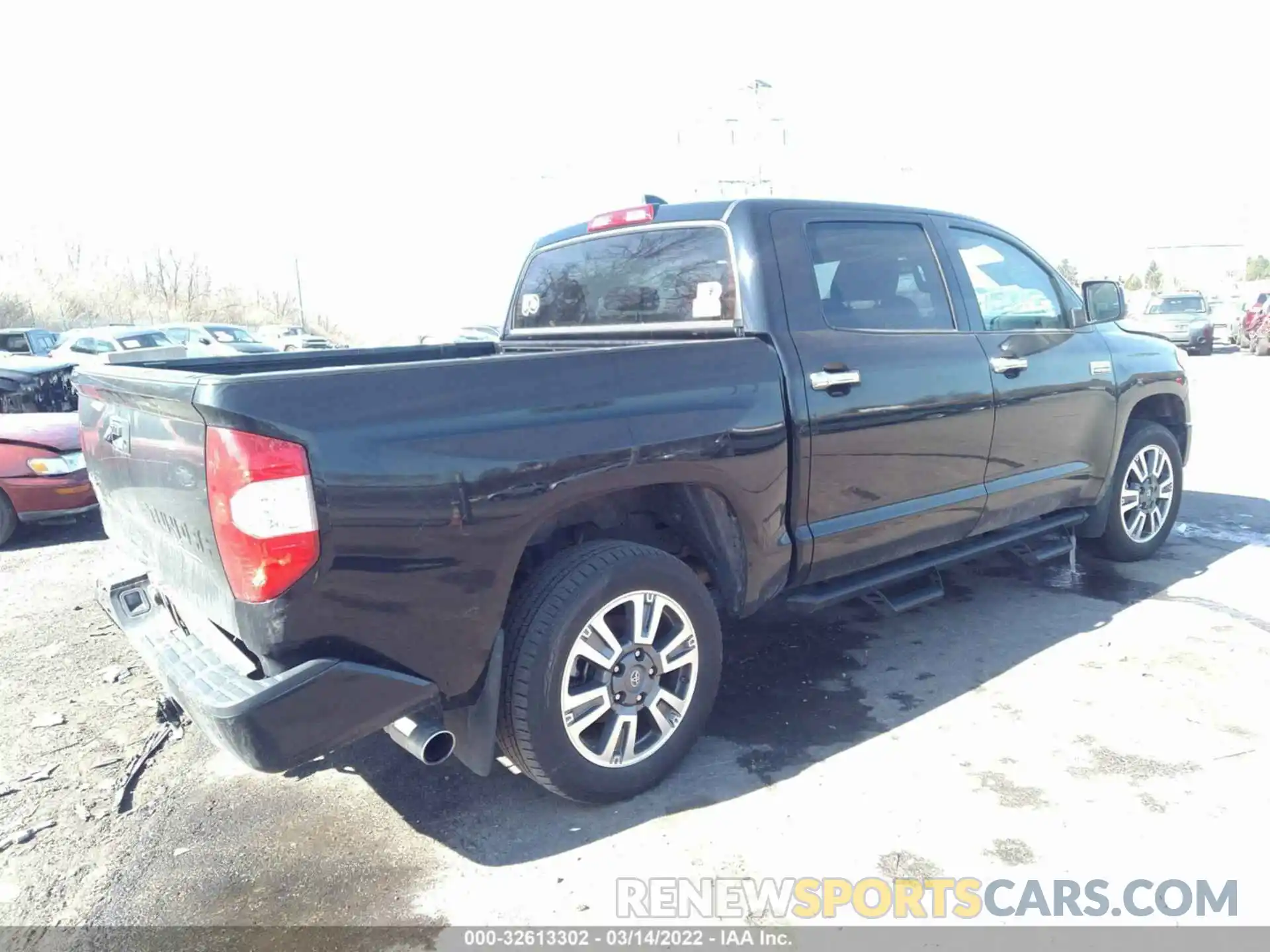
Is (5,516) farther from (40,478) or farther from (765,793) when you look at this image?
Answer: (765,793)

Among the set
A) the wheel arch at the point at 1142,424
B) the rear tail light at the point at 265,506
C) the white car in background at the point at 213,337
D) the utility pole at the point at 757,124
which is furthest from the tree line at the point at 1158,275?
the rear tail light at the point at 265,506

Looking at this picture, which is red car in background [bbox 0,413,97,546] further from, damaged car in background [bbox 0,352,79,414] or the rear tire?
damaged car in background [bbox 0,352,79,414]

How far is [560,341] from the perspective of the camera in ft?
13.9

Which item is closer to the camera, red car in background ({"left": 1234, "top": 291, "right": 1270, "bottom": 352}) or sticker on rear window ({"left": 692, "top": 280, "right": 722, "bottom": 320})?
sticker on rear window ({"left": 692, "top": 280, "right": 722, "bottom": 320})

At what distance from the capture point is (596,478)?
2.77 m

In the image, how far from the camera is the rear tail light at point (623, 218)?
387 centimetres

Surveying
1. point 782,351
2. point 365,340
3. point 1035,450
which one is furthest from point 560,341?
point 365,340

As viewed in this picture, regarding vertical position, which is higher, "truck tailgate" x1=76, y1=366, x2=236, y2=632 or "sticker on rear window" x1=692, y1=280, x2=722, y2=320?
"sticker on rear window" x1=692, y1=280, x2=722, y2=320

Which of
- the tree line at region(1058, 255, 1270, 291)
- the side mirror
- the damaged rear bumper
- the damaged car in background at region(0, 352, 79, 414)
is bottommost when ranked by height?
the damaged rear bumper

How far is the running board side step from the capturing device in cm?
361

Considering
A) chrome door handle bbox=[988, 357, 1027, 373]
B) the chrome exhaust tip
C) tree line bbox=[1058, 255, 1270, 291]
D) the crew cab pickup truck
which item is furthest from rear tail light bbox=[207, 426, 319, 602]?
tree line bbox=[1058, 255, 1270, 291]

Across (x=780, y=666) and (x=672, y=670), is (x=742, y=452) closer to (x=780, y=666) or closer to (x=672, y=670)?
(x=672, y=670)

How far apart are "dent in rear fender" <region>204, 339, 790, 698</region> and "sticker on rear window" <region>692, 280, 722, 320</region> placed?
468 mm

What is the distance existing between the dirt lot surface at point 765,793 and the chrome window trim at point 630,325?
1.57 meters
